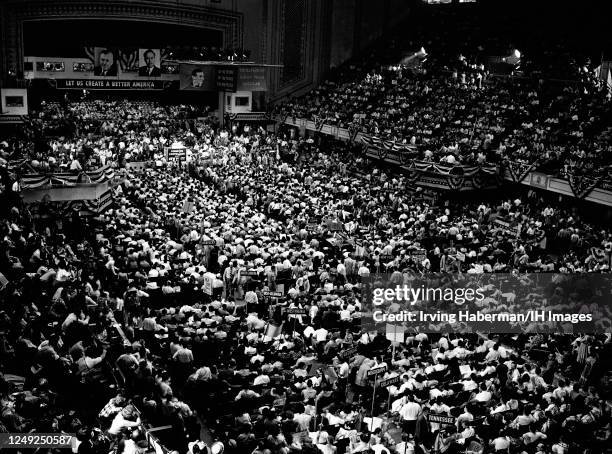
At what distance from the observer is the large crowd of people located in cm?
1282

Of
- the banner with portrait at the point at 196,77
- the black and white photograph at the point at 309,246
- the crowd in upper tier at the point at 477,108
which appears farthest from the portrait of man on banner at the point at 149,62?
the crowd in upper tier at the point at 477,108

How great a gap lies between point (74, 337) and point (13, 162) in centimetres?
1370

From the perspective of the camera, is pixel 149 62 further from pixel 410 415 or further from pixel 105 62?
pixel 410 415

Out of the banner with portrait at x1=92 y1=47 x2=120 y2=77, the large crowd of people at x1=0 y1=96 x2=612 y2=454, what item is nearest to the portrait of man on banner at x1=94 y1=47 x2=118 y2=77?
the banner with portrait at x1=92 y1=47 x2=120 y2=77

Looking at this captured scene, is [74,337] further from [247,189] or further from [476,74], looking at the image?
[476,74]

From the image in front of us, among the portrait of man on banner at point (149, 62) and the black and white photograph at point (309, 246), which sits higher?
the portrait of man on banner at point (149, 62)

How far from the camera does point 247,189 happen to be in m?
31.7

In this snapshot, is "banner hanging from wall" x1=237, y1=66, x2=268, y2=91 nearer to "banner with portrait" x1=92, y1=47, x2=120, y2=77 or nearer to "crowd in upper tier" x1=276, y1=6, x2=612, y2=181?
"crowd in upper tier" x1=276, y1=6, x2=612, y2=181

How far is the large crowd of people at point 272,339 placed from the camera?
12.8 meters

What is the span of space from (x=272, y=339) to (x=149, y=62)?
3495 cm

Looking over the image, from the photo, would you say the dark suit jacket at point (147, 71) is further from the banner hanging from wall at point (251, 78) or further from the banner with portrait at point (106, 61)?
the banner hanging from wall at point (251, 78)

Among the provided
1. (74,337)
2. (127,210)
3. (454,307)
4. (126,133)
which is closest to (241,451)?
(74,337)

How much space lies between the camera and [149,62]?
4788 centimetres

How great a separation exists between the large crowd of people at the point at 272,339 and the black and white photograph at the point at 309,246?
0.07 metres
